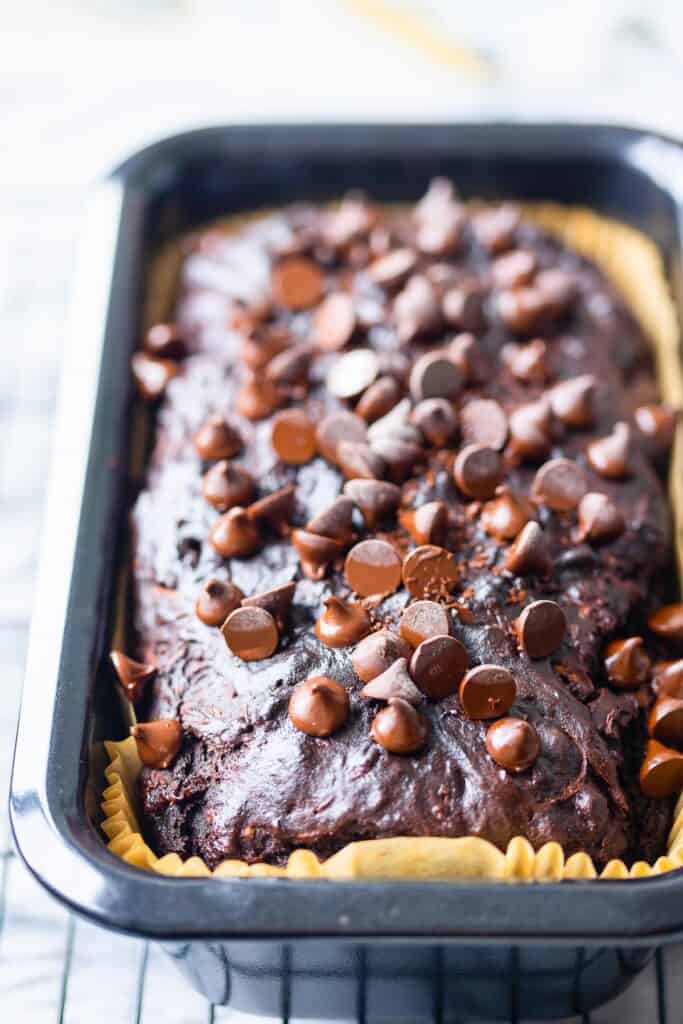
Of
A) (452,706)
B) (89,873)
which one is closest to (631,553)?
(452,706)

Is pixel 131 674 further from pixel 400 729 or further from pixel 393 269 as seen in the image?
pixel 393 269

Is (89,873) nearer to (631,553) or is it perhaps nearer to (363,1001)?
(363,1001)

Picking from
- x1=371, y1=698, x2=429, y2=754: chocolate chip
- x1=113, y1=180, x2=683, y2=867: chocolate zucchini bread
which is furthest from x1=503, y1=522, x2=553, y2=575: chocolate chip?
x1=371, y1=698, x2=429, y2=754: chocolate chip

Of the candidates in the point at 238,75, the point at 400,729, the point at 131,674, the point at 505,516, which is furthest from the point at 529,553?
the point at 238,75

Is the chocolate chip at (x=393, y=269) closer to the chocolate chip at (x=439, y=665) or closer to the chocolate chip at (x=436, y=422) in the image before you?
the chocolate chip at (x=436, y=422)

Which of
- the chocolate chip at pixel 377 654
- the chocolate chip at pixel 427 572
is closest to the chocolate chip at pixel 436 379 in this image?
the chocolate chip at pixel 427 572
